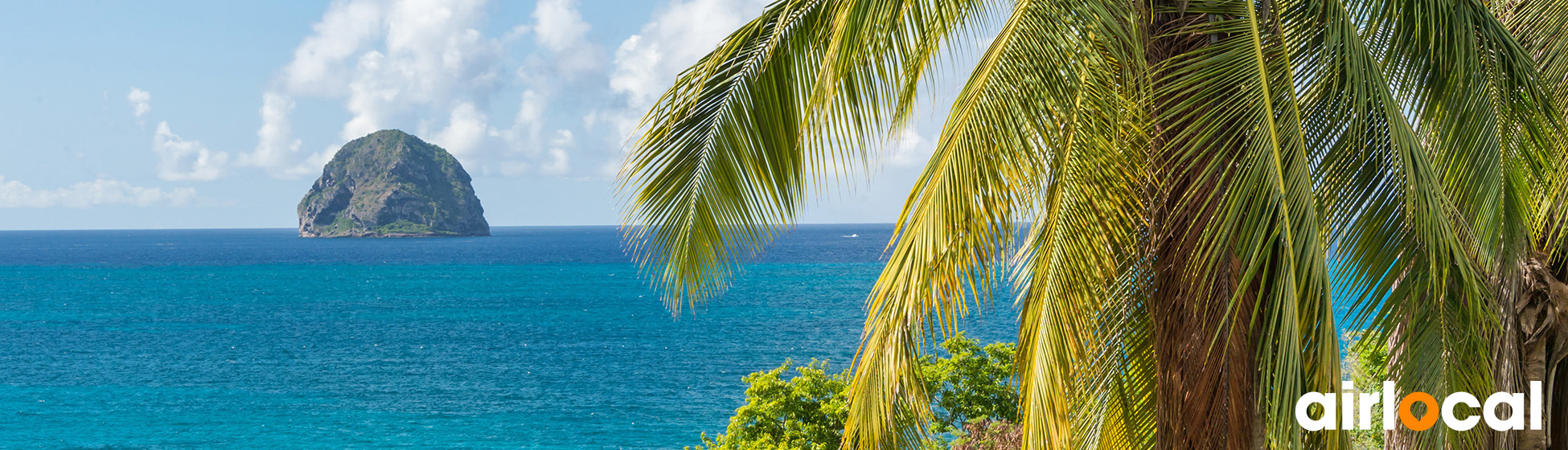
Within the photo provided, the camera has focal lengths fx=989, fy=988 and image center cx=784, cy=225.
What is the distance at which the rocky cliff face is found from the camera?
7461 inches

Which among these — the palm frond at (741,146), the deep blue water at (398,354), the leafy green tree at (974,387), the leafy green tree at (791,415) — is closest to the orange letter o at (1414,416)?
the palm frond at (741,146)

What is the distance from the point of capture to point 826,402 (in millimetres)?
Answer: 15906

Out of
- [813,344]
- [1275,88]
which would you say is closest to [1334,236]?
[1275,88]

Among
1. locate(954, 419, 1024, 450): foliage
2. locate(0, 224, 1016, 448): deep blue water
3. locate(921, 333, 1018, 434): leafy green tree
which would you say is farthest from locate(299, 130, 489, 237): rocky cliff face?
locate(954, 419, 1024, 450): foliage

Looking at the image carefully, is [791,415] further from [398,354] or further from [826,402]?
[398,354]

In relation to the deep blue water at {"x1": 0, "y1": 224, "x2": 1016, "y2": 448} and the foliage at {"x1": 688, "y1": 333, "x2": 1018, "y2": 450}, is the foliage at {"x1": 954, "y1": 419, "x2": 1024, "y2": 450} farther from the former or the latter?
the deep blue water at {"x1": 0, "y1": 224, "x2": 1016, "y2": 448}

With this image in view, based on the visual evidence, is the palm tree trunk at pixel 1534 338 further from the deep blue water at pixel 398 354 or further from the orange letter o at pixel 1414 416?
the deep blue water at pixel 398 354

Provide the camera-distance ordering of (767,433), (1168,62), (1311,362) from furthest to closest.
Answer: (767,433), (1168,62), (1311,362)

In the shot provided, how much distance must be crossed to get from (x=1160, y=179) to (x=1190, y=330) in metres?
0.61

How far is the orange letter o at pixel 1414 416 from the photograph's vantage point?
3.93 m

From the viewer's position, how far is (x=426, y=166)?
189250 mm

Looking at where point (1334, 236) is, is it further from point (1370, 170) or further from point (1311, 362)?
point (1311, 362)

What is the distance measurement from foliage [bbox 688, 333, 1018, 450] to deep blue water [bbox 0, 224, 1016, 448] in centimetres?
220

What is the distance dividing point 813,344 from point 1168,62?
177 ft
